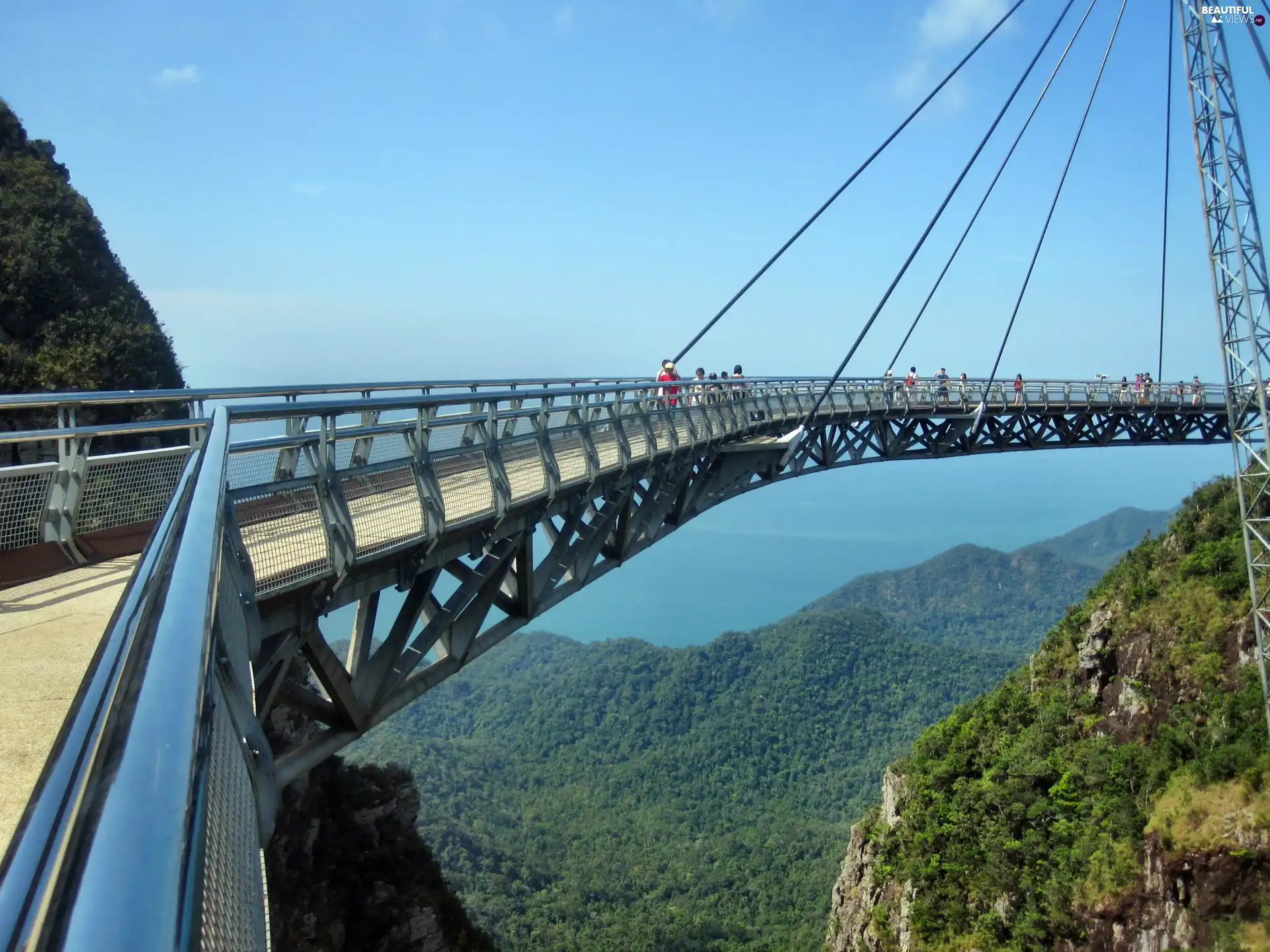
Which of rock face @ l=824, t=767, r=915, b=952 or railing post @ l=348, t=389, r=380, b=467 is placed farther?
rock face @ l=824, t=767, r=915, b=952

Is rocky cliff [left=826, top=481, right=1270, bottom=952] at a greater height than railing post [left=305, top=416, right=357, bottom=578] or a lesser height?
lesser

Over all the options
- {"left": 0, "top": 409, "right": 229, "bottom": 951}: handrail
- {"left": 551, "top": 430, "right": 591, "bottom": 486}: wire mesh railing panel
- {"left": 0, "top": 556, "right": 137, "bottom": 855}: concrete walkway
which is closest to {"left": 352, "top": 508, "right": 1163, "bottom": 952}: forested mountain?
{"left": 551, "top": 430, "right": 591, "bottom": 486}: wire mesh railing panel

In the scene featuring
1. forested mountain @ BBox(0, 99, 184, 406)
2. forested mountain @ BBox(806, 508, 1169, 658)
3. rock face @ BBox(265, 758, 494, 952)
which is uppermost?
forested mountain @ BBox(0, 99, 184, 406)

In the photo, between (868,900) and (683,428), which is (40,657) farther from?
(868,900)

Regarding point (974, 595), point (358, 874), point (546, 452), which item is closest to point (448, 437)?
point (546, 452)

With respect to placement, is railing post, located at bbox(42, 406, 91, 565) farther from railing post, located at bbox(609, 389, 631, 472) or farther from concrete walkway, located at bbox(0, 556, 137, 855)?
railing post, located at bbox(609, 389, 631, 472)

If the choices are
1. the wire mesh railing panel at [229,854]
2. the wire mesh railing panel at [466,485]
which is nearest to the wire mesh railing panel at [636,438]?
the wire mesh railing panel at [466,485]

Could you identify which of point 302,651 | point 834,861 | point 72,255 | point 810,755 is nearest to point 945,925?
point 302,651

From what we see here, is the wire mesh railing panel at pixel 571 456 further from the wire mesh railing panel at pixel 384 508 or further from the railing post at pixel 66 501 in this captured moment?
the railing post at pixel 66 501

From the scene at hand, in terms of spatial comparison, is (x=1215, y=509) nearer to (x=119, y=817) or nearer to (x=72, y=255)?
(x=119, y=817)
